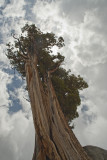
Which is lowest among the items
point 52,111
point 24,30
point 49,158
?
point 49,158

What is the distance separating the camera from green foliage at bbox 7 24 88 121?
35.1ft

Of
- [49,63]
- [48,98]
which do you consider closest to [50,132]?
[48,98]

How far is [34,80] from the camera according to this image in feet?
24.7

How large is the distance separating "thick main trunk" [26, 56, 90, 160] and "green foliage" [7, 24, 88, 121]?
3.14 m

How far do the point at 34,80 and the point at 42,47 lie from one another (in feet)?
18.4

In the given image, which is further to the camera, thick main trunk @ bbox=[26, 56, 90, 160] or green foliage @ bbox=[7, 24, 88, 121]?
green foliage @ bbox=[7, 24, 88, 121]

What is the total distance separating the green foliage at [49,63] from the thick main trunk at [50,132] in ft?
10.3

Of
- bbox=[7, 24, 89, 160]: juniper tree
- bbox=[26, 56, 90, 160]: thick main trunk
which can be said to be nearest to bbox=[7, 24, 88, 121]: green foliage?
bbox=[7, 24, 89, 160]: juniper tree

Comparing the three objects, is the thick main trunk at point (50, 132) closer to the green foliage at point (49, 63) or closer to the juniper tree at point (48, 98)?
the juniper tree at point (48, 98)

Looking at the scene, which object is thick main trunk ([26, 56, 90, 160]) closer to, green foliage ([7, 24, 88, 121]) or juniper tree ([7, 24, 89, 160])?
juniper tree ([7, 24, 89, 160])

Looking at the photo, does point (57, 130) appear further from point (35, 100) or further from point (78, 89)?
point (78, 89)

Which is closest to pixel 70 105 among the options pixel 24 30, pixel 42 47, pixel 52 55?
pixel 52 55

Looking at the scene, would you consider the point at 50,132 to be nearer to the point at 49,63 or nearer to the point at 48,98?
the point at 48,98

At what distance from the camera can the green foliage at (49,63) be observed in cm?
1070
